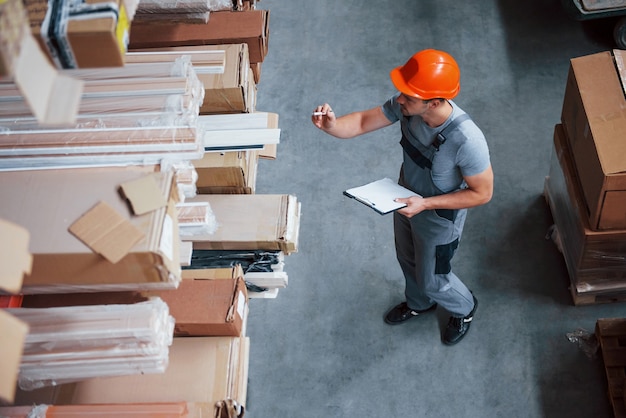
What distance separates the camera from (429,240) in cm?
378

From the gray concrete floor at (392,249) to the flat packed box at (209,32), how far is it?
1620mm

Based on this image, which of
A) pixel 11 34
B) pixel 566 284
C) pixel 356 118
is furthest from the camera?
pixel 566 284

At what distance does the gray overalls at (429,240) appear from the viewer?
347cm

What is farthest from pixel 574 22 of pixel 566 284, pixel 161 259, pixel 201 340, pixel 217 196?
pixel 161 259

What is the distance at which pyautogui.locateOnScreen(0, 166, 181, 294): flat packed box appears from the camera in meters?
2.16

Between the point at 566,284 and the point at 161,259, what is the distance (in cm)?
326

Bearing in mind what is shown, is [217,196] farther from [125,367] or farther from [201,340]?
[125,367]

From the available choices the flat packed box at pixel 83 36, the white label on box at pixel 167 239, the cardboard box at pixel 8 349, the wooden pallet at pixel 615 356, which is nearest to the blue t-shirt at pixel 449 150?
the wooden pallet at pixel 615 356

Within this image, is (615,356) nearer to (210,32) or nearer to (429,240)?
(429,240)

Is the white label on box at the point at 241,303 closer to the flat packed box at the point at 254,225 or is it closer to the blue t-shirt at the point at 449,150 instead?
the flat packed box at the point at 254,225

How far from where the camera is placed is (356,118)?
12.6 ft


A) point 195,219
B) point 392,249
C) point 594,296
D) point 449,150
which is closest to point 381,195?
point 449,150

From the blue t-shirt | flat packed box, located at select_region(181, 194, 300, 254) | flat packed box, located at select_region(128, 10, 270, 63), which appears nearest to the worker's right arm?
the blue t-shirt

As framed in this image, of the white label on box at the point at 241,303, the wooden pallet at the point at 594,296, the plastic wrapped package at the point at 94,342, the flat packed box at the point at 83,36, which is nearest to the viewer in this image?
the flat packed box at the point at 83,36
